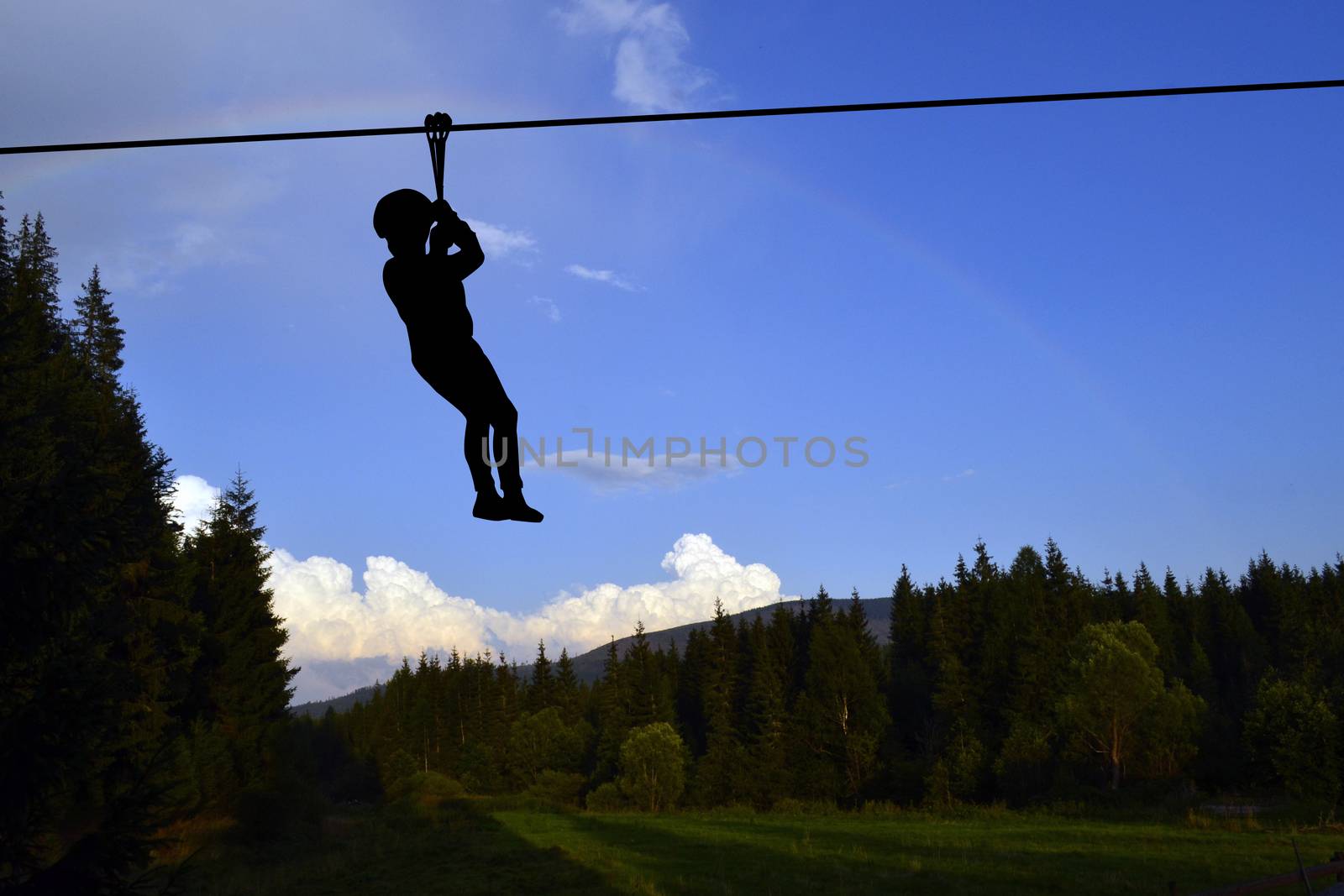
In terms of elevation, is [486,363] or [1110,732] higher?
[486,363]

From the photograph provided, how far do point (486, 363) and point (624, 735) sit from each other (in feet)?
232

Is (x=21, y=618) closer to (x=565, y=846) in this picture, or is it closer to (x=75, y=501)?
(x=75, y=501)

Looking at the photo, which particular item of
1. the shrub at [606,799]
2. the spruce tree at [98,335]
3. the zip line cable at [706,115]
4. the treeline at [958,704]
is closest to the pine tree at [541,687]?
the treeline at [958,704]

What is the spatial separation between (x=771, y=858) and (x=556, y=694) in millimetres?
61144

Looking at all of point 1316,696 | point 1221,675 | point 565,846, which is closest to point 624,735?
Result: point 565,846

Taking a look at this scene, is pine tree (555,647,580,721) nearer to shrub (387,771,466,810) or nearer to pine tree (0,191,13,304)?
shrub (387,771,466,810)

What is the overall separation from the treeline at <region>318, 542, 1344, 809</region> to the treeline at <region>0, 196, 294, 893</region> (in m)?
30.5

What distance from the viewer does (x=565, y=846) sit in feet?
123

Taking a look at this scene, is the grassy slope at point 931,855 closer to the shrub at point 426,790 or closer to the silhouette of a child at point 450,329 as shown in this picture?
the shrub at point 426,790

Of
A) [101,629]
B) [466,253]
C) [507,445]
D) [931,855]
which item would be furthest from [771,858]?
[466,253]

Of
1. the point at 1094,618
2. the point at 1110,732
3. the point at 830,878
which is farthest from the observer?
the point at 1094,618

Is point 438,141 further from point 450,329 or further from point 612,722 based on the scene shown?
point 612,722

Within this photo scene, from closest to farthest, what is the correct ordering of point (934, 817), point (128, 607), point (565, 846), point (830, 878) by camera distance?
point (830, 878)
point (128, 607)
point (565, 846)
point (934, 817)

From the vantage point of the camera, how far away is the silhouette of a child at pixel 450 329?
3.69 metres
